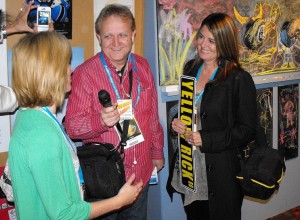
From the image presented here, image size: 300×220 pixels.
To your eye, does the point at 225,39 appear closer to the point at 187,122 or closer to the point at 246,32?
the point at 187,122

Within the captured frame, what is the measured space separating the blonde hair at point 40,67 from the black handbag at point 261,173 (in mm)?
1357

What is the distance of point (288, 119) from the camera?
3.42 metres

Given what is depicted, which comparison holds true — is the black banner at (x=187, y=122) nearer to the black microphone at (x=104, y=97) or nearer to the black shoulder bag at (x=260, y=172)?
the black shoulder bag at (x=260, y=172)

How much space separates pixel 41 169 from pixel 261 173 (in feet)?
4.72

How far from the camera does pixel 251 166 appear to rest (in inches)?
83.3

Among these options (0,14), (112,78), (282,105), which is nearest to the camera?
(0,14)

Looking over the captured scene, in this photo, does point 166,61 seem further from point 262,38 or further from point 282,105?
point 282,105

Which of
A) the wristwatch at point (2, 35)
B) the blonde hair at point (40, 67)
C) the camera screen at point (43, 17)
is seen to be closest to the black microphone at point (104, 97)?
the blonde hair at point (40, 67)

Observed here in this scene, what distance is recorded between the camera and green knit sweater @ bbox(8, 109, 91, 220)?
1097 millimetres

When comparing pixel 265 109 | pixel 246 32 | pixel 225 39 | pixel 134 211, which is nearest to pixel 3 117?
pixel 134 211

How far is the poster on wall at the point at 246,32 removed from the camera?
2.41 metres

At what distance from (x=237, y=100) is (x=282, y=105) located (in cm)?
153

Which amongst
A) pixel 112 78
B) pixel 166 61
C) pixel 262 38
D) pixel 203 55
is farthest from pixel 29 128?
pixel 262 38

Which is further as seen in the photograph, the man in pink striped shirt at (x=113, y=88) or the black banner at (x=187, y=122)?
the black banner at (x=187, y=122)
